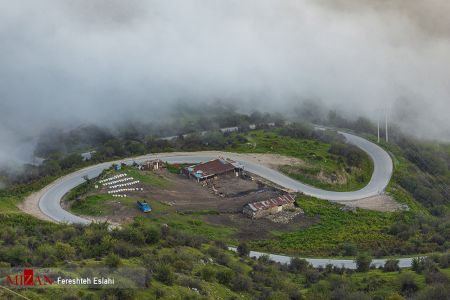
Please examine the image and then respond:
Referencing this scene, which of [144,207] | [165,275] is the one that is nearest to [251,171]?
[144,207]

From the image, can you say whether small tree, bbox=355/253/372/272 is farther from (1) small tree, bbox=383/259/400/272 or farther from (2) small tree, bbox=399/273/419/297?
(2) small tree, bbox=399/273/419/297

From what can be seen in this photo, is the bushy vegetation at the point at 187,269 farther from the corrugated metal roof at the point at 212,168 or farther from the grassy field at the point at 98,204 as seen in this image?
the corrugated metal roof at the point at 212,168

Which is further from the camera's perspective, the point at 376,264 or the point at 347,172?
the point at 347,172

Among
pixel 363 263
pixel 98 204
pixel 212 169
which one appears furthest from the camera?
pixel 212 169

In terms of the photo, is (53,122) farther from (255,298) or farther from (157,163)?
(255,298)

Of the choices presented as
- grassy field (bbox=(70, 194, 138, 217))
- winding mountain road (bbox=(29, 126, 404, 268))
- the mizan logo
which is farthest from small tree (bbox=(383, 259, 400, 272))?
grassy field (bbox=(70, 194, 138, 217))

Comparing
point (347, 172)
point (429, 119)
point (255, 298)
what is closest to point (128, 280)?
point (255, 298)

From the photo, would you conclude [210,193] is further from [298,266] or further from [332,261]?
[298,266]
